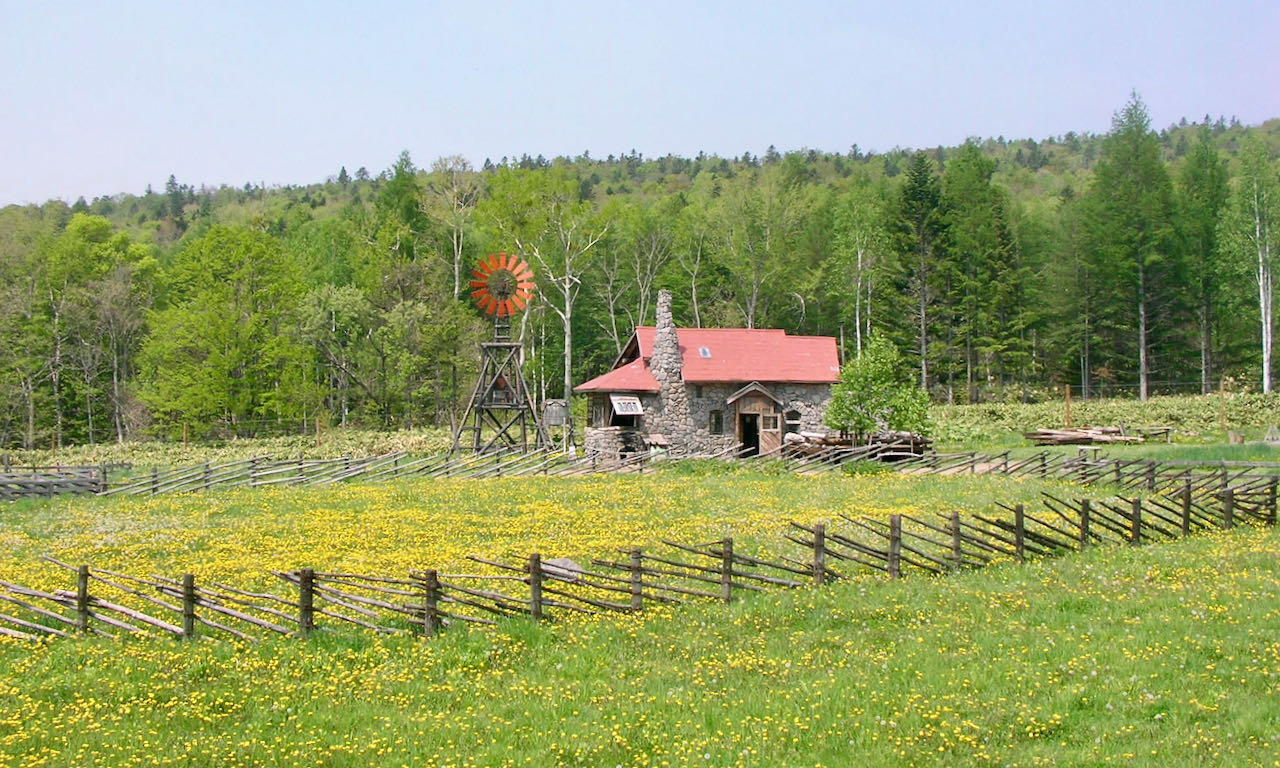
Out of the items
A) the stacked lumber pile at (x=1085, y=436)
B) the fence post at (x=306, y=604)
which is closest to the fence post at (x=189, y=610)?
the fence post at (x=306, y=604)

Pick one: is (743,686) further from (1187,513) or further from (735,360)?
(735,360)

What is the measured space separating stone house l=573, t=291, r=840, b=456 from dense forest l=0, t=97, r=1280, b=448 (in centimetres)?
944

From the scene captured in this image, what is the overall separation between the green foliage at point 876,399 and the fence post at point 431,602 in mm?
31768

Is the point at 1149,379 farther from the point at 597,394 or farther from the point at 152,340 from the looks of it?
the point at 152,340

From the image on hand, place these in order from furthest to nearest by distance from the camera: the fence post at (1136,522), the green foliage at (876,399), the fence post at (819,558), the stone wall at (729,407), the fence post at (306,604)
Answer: the stone wall at (729,407) → the green foliage at (876,399) → the fence post at (1136,522) → the fence post at (819,558) → the fence post at (306,604)

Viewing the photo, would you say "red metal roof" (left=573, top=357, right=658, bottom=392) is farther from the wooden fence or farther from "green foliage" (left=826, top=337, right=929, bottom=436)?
the wooden fence

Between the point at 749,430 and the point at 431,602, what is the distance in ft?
115

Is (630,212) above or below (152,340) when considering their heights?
above

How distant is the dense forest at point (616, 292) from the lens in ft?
190

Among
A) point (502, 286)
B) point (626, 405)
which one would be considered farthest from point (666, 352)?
point (502, 286)

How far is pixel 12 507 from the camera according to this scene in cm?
3020

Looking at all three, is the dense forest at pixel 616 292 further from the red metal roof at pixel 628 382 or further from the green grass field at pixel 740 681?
the green grass field at pixel 740 681

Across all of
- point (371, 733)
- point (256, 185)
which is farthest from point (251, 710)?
point (256, 185)

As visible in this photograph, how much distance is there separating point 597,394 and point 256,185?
6187 inches
